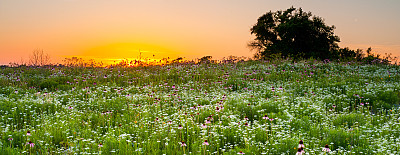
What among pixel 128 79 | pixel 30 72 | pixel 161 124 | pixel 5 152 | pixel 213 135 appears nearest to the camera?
pixel 5 152

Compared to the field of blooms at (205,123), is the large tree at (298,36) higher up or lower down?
higher up

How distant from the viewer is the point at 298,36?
32219mm

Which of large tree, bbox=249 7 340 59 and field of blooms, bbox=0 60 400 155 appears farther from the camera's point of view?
large tree, bbox=249 7 340 59

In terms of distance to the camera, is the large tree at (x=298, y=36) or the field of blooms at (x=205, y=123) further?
the large tree at (x=298, y=36)

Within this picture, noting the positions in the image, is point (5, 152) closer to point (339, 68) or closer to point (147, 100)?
point (147, 100)

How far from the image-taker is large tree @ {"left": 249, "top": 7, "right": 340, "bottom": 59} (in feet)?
102

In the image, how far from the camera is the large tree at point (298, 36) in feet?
102

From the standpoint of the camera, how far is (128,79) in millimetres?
14055

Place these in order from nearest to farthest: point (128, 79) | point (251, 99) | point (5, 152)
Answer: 1. point (5, 152)
2. point (251, 99)
3. point (128, 79)

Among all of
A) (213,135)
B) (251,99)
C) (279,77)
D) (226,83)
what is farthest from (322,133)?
(279,77)

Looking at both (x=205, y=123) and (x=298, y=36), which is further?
(x=298, y=36)

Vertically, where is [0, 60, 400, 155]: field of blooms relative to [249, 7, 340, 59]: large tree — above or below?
below

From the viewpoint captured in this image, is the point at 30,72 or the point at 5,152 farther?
the point at 30,72

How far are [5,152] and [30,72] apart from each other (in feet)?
47.5
